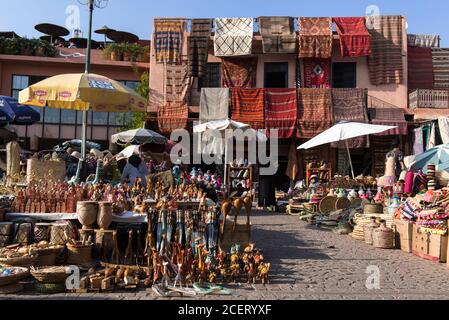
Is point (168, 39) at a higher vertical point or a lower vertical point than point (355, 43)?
higher

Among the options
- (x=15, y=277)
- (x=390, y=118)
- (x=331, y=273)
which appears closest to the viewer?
(x=15, y=277)

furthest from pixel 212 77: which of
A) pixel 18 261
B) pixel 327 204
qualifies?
pixel 18 261

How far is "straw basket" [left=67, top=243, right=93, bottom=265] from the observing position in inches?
204

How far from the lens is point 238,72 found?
1700cm

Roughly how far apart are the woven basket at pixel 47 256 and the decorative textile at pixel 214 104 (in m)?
11.1

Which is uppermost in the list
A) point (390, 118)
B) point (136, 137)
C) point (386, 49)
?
point (386, 49)

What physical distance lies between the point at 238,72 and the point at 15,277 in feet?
45.4

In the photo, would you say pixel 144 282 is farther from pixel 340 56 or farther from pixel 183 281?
pixel 340 56

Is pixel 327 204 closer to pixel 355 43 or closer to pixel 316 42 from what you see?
pixel 316 42

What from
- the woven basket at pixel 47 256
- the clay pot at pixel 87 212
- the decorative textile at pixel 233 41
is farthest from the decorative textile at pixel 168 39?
the woven basket at pixel 47 256

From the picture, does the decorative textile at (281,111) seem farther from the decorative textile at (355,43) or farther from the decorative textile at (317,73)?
the decorative textile at (355,43)

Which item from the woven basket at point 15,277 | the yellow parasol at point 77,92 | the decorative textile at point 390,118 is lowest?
the woven basket at point 15,277

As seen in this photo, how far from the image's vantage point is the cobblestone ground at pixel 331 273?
14.7 ft
